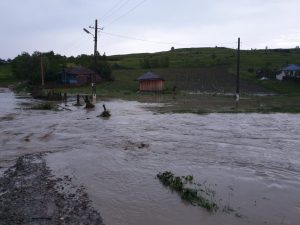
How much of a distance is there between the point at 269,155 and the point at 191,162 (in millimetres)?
3471

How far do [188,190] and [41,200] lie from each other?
3.52 metres

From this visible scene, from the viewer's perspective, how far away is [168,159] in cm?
1474

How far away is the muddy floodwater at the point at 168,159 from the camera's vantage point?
924cm

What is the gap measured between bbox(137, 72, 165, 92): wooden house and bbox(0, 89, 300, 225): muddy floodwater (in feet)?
96.1

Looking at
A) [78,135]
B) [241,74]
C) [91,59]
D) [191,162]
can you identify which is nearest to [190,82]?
[241,74]

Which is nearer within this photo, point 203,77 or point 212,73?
point 203,77

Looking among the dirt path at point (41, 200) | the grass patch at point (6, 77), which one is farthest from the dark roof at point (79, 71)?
the dirt path at point (41, 200)

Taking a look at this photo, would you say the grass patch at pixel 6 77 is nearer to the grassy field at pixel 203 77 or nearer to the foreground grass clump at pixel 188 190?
the grassy field at pixel 203 77

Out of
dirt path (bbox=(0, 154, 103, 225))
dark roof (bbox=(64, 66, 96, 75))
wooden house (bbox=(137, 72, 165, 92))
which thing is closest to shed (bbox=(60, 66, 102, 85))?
dark roof (bbox=(64, 66, 96, 75))

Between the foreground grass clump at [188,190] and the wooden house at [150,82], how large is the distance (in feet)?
149

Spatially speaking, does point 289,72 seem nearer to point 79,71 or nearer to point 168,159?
point 79,71

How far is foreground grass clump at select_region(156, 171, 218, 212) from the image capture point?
373 inches

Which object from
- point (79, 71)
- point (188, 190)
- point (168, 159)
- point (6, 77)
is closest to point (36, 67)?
point (79, 71)

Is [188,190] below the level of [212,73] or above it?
Answer: below
